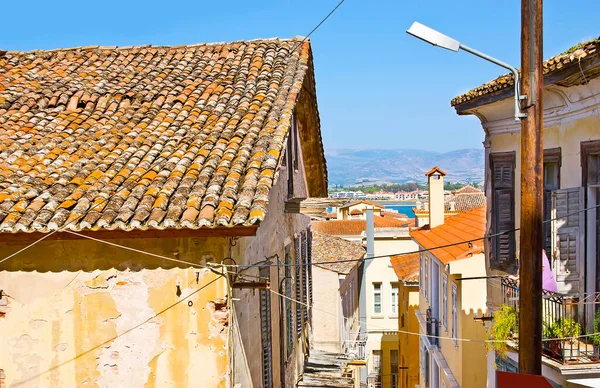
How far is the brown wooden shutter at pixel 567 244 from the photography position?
9.14 meters

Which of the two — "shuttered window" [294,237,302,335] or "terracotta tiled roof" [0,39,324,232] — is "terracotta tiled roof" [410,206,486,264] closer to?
"shuttered window" [294,237,302,335]

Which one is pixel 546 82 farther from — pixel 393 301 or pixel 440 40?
pixel 393 301

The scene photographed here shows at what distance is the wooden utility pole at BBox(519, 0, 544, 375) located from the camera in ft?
20.5

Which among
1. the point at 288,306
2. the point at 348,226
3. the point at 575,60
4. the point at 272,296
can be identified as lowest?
the point at 348,226

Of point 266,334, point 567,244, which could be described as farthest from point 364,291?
point 567,244

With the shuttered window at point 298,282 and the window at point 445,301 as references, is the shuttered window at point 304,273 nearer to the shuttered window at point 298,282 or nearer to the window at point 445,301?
the shuttered window at point 298,282

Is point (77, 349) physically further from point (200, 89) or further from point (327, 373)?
point (327, 373)

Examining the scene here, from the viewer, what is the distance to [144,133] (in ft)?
29.7

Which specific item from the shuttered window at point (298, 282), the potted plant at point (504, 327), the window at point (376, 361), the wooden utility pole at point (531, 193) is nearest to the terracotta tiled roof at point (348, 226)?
the window at point (376, 361)

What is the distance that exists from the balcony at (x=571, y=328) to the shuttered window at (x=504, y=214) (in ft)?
6.08

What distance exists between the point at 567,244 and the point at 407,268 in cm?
2099

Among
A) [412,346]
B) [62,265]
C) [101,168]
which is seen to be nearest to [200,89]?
[101,168]

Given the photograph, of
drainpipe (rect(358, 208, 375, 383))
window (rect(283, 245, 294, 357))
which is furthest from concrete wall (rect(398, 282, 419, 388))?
window (rect(283, 245, 294, 357))

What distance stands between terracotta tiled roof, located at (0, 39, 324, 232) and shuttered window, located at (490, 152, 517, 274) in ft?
12.8
